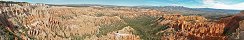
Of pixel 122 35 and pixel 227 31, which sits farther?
pixel 122 35

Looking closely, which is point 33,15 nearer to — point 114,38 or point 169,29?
point 114,38

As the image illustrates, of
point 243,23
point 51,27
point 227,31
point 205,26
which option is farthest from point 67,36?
point 243,23

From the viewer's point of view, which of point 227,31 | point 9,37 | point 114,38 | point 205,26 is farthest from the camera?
point 114,38

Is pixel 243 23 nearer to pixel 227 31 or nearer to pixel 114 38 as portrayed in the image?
pixel 227 31

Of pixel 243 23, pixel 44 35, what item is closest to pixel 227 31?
pixel 243 23

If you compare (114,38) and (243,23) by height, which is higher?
(243,23)

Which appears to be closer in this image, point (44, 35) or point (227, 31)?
point (227, 31)

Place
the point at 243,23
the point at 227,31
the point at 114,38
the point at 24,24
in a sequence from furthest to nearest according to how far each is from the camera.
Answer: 1. the point at 114,38
2. the point at 24,24
3. the point at 227,31
4. the point at 243,23

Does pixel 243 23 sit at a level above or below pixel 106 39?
above

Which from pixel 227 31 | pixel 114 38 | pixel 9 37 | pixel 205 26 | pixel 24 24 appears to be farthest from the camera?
pixel 114 38
